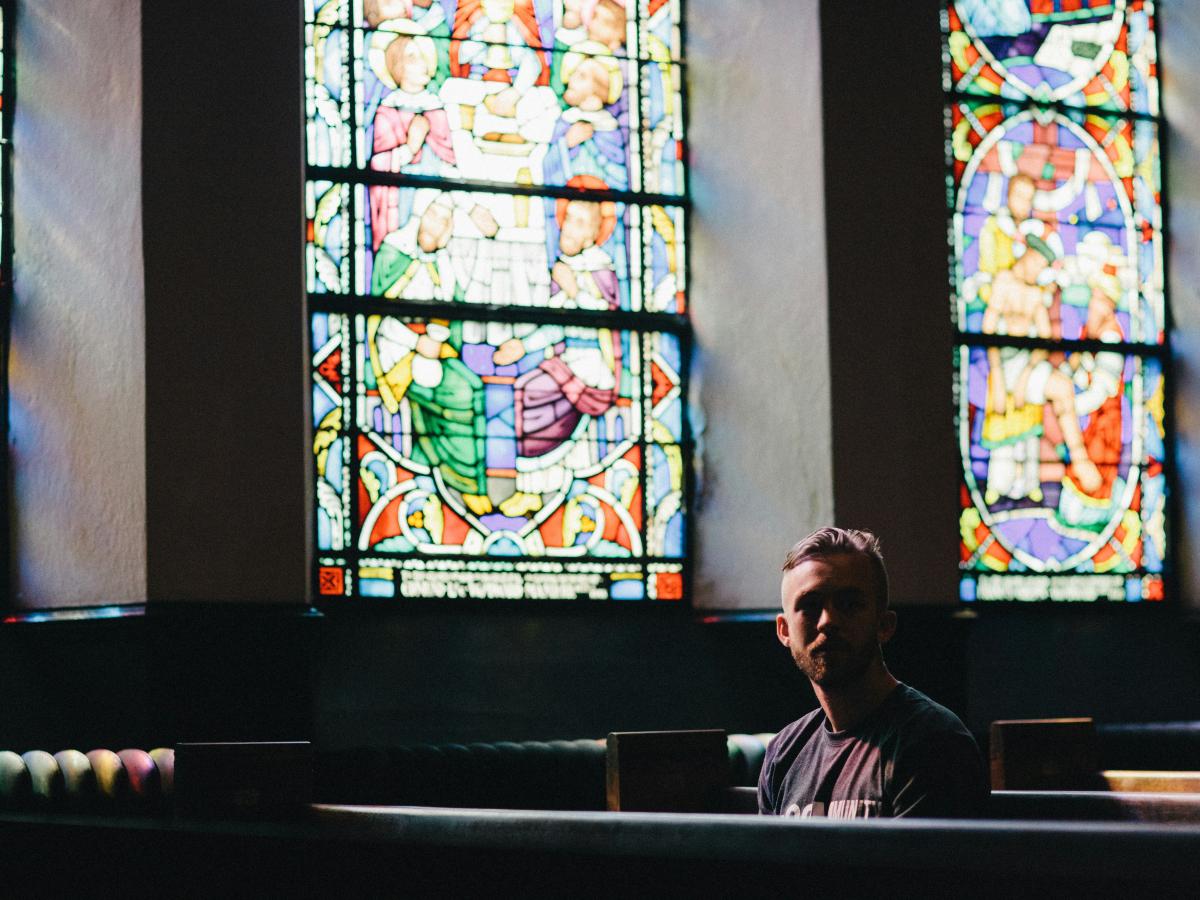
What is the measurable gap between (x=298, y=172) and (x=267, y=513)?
0.97 meters

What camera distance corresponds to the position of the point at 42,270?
518cm

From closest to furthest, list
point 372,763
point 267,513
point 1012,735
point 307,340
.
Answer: point 1012,735 → point 372,763 → point 267,513 → point 307,340

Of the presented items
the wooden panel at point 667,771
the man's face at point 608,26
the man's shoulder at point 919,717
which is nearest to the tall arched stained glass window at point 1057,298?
the man's face at point 608,26

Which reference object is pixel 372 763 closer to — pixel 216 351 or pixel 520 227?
pixel 216 351

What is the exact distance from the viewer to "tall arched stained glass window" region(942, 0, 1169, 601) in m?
6.33

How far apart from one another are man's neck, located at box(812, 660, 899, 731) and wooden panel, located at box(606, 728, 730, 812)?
2.15ft

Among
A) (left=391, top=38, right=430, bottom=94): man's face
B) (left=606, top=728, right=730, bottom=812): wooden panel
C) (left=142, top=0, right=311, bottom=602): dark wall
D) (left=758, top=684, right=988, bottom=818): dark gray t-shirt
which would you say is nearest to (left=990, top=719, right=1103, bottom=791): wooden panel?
(left=606, top=728, right=730, bottom=812): wooden panel

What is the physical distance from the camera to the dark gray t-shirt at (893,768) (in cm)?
254

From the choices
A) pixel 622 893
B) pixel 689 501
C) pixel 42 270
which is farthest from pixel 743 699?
pixel 622 893

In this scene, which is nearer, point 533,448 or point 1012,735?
point 1012,735

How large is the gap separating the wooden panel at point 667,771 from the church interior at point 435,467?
0.05ft

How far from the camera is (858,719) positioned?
273 cm

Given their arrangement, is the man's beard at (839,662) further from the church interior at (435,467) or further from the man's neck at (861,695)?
the church interior at (435,467)

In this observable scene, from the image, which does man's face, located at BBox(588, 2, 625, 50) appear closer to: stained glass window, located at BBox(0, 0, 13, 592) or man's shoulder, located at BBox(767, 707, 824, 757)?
stained glass window, located at BBox(0, 0, 13, 592)
